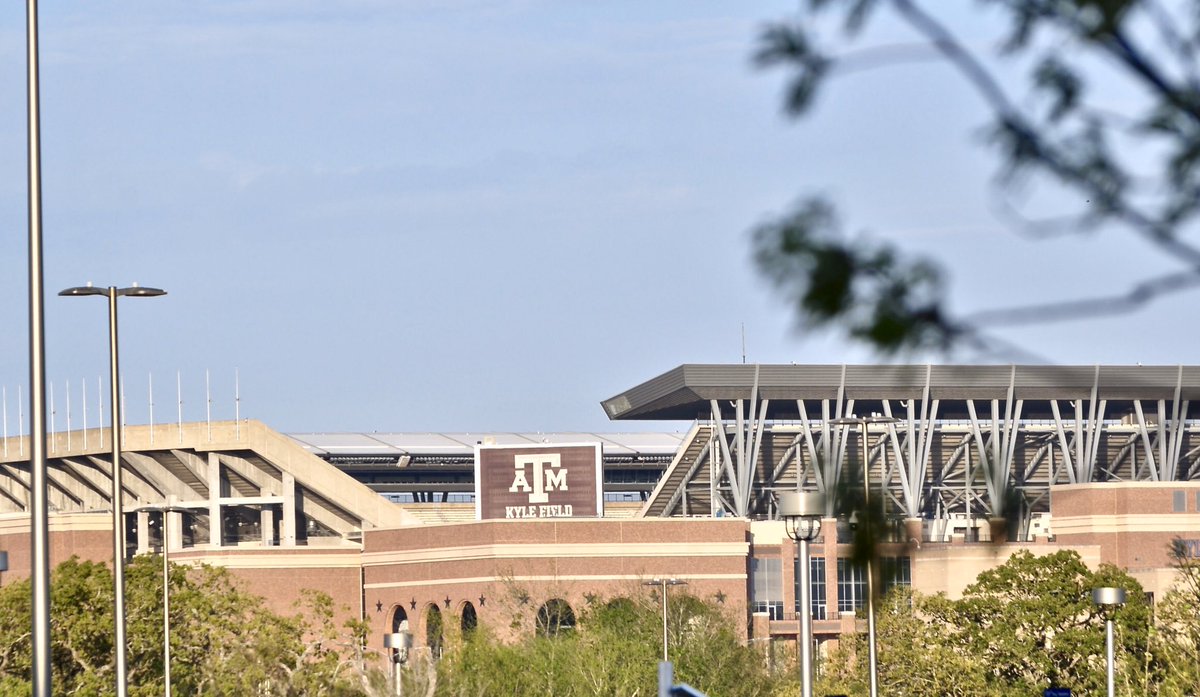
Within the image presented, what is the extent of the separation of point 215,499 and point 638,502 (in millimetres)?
36726

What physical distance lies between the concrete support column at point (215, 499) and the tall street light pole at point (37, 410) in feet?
267

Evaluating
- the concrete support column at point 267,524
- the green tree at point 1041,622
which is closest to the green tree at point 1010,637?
the green tree at point 1041,622

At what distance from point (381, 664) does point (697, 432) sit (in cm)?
2910

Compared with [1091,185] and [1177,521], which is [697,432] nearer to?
[1177,521]

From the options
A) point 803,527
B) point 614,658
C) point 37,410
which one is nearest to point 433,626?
point 614,658

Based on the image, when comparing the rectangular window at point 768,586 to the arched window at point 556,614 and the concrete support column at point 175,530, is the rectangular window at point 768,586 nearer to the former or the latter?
the arched window at point 556,614

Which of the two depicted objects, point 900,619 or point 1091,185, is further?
point 900,619

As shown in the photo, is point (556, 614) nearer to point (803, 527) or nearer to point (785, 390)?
point (785, 390)

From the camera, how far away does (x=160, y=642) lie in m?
62.2

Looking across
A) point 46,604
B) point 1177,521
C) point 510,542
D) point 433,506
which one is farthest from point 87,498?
point 46,604

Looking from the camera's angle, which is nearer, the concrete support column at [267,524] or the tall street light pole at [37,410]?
the tall street light pole at [37,410]

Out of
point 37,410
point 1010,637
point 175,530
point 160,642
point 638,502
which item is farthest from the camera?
point 638,502

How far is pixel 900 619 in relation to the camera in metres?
67.6

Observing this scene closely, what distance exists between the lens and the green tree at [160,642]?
5703 centimetres
